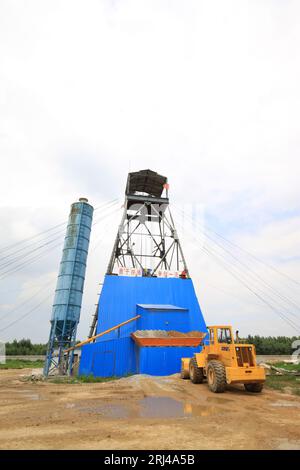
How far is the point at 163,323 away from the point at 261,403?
10559mm

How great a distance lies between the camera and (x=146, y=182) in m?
32.5

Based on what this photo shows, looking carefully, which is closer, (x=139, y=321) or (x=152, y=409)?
(x=152, y=409)

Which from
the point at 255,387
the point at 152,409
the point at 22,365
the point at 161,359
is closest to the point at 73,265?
the point at 161,359

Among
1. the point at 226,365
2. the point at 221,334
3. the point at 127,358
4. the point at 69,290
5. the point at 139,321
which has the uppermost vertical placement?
the point at 69,290

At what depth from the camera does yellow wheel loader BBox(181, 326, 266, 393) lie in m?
11.3

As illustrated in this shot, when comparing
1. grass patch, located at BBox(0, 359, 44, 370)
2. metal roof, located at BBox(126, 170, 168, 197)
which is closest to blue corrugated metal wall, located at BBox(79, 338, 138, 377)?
metal roof, located at BBox(126, 170, 168, 197)

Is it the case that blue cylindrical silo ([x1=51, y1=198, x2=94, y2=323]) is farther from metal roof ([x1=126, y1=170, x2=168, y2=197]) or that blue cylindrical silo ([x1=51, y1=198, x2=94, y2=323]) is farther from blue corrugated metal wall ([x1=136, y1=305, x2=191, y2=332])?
metal roof ([x1=126, y1=170, x2=168, y2=197])

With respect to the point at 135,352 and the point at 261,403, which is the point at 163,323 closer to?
the point at 135,352

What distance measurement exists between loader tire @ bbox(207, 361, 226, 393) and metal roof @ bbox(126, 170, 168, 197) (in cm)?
2309

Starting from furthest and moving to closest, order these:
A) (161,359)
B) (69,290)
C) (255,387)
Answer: (69,290) < (161,359) < (255,387)

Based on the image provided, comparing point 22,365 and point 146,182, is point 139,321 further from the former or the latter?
point 22,365

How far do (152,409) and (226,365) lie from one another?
4805mm

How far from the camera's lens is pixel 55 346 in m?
23.8

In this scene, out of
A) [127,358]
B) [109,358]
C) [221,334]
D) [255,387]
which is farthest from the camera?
[109,358]
